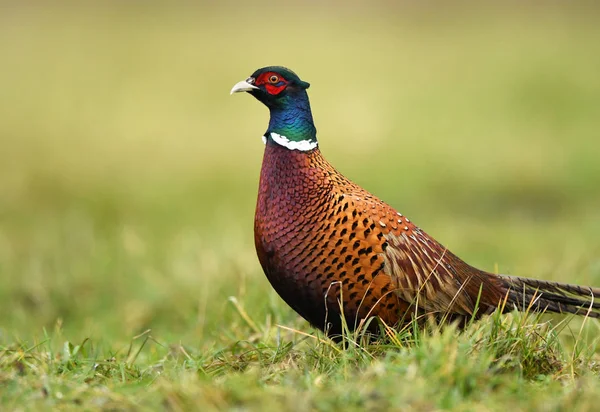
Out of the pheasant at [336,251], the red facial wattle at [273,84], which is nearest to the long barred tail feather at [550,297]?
the pheasant at [336,251]

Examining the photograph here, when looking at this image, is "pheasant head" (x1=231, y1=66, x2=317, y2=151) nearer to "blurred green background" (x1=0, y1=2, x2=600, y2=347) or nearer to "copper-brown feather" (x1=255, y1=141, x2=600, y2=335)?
"copper-brown feather" (x1=255, y1=141, x2=600, y2=335)

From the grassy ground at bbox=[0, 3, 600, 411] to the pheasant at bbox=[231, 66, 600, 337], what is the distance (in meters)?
0.15

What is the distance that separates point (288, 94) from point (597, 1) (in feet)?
53.4

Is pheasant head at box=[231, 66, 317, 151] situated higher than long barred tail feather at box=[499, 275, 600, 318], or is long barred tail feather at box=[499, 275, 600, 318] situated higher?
pheasant head at box=[231, 66, 317, 151]

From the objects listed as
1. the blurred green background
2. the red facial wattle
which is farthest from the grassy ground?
the red facial wattle

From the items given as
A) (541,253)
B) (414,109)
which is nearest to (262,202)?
(541,253)

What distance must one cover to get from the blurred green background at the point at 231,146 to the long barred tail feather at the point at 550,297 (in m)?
0.36

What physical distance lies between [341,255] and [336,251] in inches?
1.0

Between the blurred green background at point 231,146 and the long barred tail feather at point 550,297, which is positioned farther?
the blurred green background at point 231,146

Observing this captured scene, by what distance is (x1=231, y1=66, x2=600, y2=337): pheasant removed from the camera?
12.2ft

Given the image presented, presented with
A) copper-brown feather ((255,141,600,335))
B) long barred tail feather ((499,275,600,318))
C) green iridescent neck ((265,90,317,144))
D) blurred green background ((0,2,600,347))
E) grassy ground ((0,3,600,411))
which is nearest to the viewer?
grassy ground ((0,3,600,411))

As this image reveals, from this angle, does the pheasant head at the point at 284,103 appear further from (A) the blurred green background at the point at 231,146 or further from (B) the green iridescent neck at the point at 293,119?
(A) the blurred green background at the point at 231,146

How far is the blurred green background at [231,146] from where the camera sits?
249 inches

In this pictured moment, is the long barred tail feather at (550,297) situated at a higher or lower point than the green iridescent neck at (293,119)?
lower
